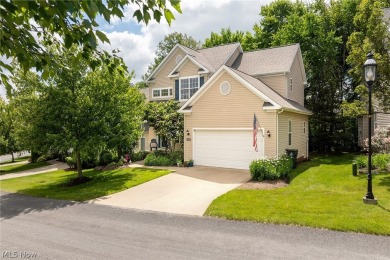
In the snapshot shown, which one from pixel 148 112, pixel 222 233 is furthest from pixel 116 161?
pixel 222 233

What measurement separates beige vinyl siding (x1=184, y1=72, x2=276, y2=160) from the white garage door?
39 centimetres

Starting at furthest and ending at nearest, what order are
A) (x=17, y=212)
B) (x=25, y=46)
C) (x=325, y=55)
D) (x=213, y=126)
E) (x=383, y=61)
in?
1. (x=325, y=55)
2. (x=213, y=126)
3. (x=383, y=61)
4. (x=17, y=212)
5. (x=25, y=46)

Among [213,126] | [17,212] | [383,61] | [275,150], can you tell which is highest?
[383,61]

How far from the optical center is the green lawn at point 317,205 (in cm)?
754

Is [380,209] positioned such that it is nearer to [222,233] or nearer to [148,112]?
[222,233]

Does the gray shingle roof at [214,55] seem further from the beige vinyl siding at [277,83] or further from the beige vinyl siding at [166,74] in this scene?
the beige vinyl siding at [277,83]

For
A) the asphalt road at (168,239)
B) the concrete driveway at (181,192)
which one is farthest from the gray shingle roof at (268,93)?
the asphalt road at (168,239)

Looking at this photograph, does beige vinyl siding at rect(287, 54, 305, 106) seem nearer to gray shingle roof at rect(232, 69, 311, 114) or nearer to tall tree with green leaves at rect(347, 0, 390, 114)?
gray shingle roof at rect(232, 69, 311, 114)

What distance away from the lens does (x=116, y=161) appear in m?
21.6

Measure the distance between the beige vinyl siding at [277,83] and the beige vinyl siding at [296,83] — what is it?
61cm

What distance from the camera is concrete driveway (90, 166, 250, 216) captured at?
1000 cm

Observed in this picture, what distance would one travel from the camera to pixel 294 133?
18.7 meters

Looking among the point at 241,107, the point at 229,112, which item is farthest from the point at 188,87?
the point at 241,107

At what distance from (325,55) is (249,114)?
15.8m
